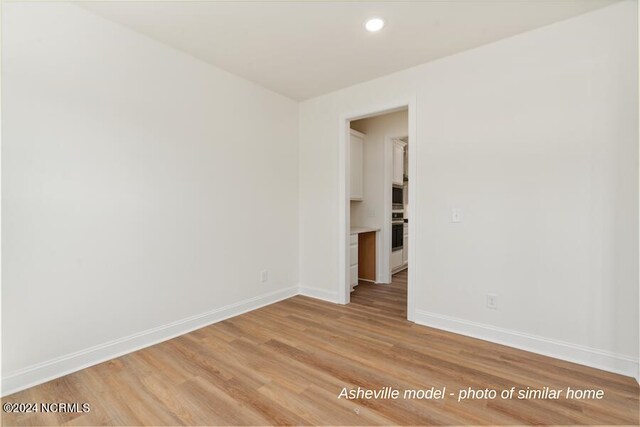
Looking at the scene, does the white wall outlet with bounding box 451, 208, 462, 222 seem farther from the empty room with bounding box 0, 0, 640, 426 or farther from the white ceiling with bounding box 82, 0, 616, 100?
the white ceiling with bounding box 82, 0, 616, 100

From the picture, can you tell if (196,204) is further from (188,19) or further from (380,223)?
(380,223)

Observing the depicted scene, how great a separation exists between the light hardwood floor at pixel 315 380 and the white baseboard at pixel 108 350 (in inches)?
2.5

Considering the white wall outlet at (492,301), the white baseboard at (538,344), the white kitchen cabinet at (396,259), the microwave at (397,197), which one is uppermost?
the microwave at (397,197)

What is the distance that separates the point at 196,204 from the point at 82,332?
1.29m

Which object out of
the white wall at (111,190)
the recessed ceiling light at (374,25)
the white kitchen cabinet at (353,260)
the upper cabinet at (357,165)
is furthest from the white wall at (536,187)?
the white wall at (111,190)

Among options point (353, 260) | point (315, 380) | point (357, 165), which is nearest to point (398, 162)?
point (357, 165)

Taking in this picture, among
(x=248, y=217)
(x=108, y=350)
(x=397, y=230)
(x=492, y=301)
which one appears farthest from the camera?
(x=397, y=230)

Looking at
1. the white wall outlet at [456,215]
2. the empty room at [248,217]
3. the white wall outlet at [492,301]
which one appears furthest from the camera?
the white wall outlet at [456,215]

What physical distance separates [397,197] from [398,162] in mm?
607

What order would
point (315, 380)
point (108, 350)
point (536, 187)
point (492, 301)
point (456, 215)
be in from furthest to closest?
point (456, 215) → point (492, 301) → point (536, 187) → point (108, 350) → point (315, 380)

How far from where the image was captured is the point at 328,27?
232 cm

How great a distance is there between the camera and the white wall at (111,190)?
1.88m

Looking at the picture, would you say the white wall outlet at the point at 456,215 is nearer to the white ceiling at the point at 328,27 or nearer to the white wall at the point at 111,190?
the white ceiling at the point at 328,27

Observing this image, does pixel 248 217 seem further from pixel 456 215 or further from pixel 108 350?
pixel 456 215
